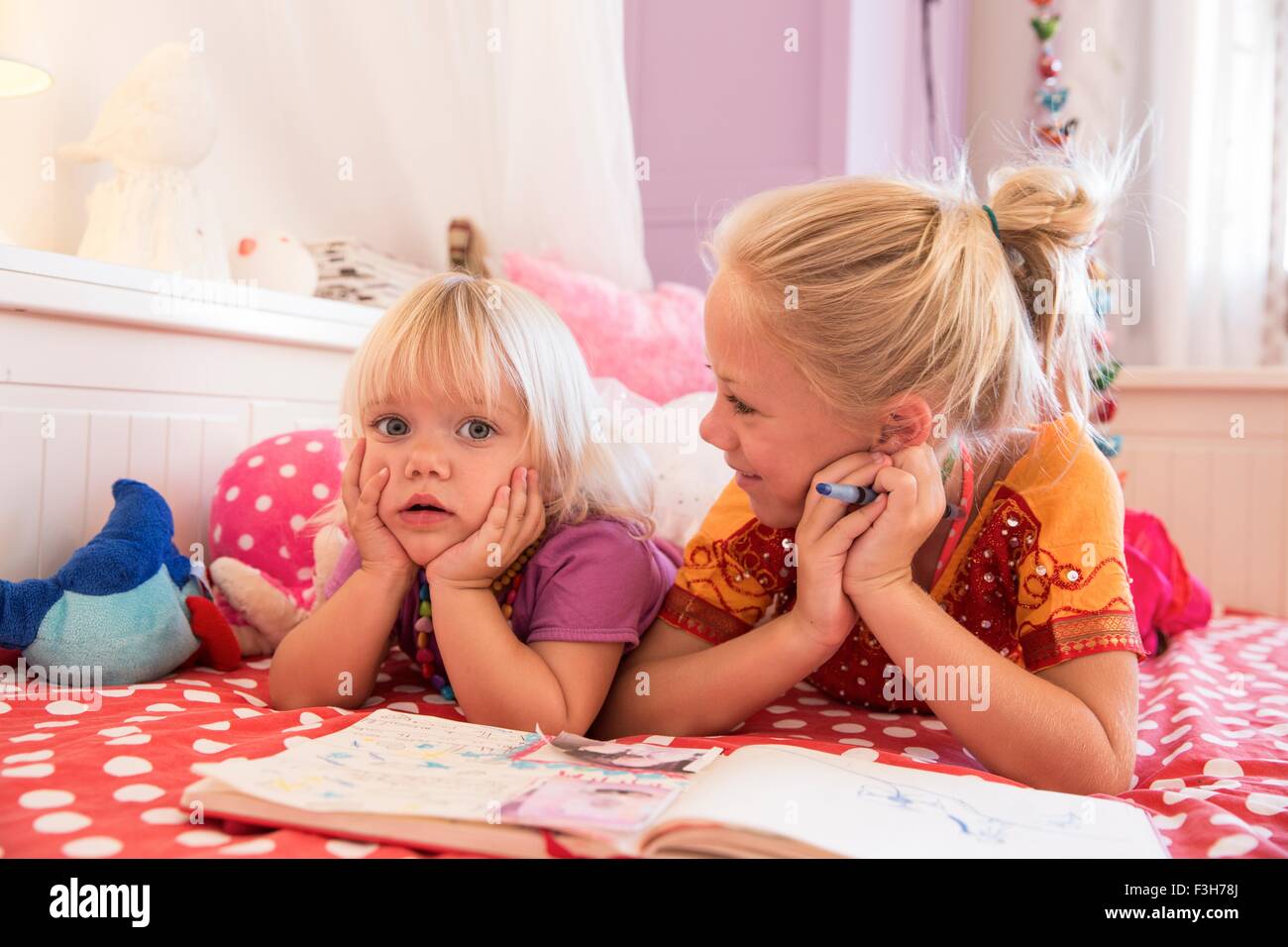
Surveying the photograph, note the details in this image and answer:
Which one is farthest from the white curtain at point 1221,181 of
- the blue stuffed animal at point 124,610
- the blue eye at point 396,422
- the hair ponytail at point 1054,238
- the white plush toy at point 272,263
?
the blue stuffed animal at point 124,610

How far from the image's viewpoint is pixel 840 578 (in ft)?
3.10

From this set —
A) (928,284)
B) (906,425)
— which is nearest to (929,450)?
(906,425)

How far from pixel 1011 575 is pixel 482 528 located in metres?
0.53

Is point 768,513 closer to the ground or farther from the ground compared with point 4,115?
closer to the ground

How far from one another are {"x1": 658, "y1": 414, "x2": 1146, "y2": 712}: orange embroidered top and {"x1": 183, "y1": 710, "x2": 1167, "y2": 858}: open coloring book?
0.22m

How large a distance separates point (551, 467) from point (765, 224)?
1.08 feet

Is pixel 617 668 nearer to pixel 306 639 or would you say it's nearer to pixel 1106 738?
pixel 306 639

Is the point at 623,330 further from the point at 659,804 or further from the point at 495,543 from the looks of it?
the point at 659,804

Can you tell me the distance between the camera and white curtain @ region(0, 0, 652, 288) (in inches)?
72.1

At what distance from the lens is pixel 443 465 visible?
3.40 feet

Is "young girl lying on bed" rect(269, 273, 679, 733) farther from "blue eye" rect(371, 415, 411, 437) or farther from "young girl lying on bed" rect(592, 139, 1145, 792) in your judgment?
"young girl lying on bed" rect(592, 139, 1145, 792)

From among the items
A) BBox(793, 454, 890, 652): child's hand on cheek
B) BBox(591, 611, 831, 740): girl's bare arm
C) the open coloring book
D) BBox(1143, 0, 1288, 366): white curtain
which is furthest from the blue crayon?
BBox(1143, 0, 1288, 366): white curtain

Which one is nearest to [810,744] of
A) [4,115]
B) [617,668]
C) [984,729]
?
[984,729]

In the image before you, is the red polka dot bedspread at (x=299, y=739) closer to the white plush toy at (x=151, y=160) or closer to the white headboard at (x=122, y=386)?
the white headboard at (x=122, y=386)
